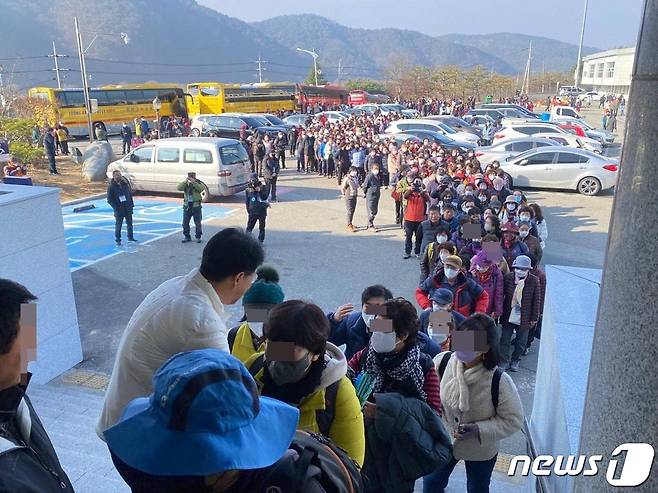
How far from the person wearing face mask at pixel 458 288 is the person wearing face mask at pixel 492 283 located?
0.39m

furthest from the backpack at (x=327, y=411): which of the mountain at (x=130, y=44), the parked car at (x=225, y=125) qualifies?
the mountain at (x=130, y=44)

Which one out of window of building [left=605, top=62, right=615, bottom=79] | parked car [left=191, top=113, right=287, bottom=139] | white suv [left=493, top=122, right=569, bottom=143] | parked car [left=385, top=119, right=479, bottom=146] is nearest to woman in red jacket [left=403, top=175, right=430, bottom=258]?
parked car [left=385, top=119, right=479, bottom=146]

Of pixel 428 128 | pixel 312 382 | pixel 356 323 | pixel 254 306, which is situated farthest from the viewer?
pixel 428 128

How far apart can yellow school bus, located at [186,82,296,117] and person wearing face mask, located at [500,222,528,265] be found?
31.2m

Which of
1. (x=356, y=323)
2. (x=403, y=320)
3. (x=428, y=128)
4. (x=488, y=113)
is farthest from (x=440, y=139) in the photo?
(x=403, y=320)

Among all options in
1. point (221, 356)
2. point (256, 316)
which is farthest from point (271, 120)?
point (221, 356)

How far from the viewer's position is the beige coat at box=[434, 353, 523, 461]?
3254 millimetres

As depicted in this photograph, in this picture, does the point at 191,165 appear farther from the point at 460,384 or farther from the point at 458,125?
the point at 458,125

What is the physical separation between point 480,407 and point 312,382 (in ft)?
4.96

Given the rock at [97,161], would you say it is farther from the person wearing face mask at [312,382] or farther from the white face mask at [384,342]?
the person wearing face mask at [312,382]

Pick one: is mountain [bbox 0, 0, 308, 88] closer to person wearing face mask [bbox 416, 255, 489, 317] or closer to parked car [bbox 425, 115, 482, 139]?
parked car [bbox 425, 115, 482, 139]

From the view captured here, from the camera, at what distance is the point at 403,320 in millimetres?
3041

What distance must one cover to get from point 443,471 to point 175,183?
1375cm

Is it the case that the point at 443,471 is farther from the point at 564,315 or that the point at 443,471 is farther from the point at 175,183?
the point at 175,183
